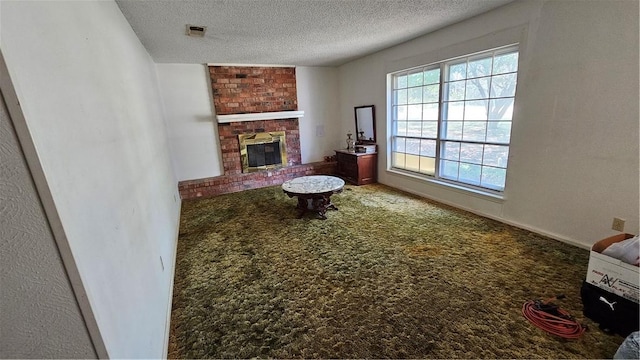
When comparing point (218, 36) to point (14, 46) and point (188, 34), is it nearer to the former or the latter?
point (188, 34)

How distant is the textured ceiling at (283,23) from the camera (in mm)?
2486

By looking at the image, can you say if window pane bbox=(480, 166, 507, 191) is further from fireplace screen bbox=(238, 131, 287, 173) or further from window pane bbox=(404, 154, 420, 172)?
fireplace screen bbox=(238, 131, 287, 173)

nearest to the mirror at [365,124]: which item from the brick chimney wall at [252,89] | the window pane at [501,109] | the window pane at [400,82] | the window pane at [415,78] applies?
the window pane at [400,82]

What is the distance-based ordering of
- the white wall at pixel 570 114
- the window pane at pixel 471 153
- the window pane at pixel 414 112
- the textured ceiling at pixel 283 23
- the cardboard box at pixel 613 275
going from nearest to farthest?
the cardboard box at pixel 613 275, the white wall at pixel 570 114, the textured ceiling at pixel 283 23, the window pane at pixel 471 153, the window pane at pixel 414 112

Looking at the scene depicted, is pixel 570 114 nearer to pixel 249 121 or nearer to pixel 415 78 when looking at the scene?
pixel 415 78

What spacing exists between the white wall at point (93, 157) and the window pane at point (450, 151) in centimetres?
361

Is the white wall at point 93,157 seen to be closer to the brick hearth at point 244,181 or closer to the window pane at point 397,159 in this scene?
the brick hearth at point 244,181

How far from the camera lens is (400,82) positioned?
4500 millimetres

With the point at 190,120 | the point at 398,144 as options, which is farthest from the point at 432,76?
the point at 190,120

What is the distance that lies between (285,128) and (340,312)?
14.3ft

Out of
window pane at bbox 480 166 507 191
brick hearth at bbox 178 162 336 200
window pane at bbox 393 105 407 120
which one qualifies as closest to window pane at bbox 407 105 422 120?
window pane at bbox 393 105 407 120

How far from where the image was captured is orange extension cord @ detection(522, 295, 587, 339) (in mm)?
1627

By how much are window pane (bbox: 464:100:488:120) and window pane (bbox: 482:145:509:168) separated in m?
0.38

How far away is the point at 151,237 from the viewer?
1867mm
